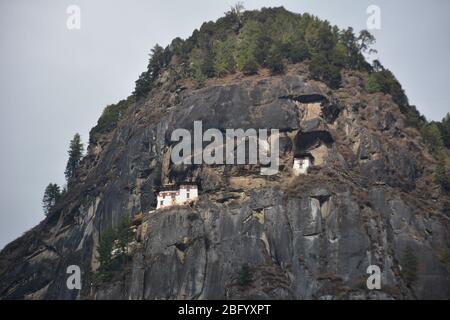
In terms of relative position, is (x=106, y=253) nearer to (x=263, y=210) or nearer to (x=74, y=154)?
(x=263, y=210)

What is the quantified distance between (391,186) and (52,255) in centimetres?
4597

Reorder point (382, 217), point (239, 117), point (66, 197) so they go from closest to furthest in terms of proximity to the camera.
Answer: point (382, 217) → point (239, 117) → point (66, 197)

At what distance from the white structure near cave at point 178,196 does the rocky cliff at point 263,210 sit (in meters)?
1.24

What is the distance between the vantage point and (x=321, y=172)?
12288 centimetres

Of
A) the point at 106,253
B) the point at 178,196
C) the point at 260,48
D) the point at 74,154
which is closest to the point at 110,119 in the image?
the point at 74,154

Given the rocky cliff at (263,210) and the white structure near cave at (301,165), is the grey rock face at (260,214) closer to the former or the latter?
the rocky cliff at (263,210)

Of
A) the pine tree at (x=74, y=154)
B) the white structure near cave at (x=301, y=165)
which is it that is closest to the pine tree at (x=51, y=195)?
the pine tree at (x=74, y=154)

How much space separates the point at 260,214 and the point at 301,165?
9.32 metres

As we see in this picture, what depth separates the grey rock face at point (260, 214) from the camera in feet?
370

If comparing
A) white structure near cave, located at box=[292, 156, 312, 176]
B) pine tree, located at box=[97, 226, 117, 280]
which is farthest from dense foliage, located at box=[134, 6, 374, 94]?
pine tree, located at box=[97, 226, 117, 280]

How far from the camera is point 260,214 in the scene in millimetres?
118500
